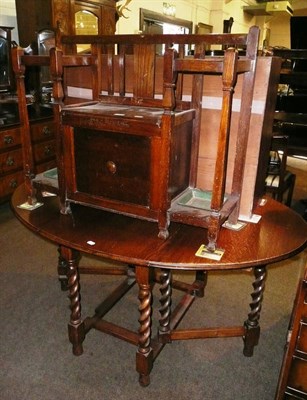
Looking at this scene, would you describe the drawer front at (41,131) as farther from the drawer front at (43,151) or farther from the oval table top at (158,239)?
the oval table top at (158,239)

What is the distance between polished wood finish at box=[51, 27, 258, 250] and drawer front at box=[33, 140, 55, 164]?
1.96 meters

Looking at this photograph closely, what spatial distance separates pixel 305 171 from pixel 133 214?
4466 millimetres

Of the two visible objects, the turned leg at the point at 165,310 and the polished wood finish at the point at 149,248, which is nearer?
the polished wood finish at the point at 149,248

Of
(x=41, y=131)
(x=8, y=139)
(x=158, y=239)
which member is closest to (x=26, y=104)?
(x=158, y=239)

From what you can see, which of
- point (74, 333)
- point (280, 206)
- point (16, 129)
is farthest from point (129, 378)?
point (16, 129)

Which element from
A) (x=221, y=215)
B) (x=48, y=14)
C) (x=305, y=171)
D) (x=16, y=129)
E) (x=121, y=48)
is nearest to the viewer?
(x=221, y=215)

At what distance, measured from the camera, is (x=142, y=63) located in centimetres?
139

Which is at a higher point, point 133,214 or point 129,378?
point 133,214

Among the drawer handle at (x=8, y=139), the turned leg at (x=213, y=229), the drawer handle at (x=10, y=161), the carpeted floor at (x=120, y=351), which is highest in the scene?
the turned leg at (x=213, y=229)

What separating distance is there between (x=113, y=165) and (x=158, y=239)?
317mm

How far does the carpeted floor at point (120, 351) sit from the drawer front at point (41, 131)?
1.31m

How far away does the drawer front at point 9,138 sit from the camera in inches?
115

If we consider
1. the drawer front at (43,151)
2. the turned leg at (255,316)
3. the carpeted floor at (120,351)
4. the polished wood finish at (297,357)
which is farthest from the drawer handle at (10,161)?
the polished wood finish at (297,357)

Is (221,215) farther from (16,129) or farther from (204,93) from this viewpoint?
(16,129)
